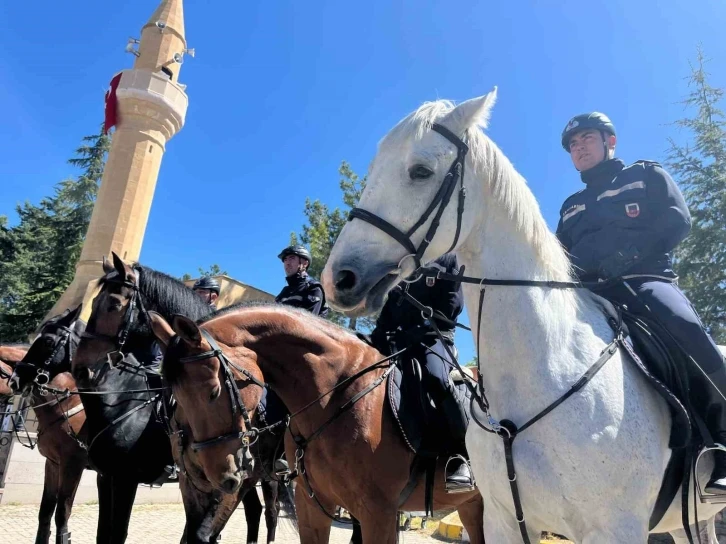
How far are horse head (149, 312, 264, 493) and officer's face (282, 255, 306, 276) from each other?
293 cm

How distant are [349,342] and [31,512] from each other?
8636mm

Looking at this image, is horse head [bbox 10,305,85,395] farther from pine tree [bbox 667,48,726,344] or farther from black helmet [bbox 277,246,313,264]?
pine tree [bbox 667,48,726,344]

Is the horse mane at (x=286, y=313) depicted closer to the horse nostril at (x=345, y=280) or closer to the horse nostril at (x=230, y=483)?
the horse nostril at (x=230, y=483)

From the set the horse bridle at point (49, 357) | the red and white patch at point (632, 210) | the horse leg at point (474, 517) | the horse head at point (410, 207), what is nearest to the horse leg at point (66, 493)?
the horse bridle at point (49, 357)

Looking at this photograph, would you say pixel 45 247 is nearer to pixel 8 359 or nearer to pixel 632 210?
pixel 8 359

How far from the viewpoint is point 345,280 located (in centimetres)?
207

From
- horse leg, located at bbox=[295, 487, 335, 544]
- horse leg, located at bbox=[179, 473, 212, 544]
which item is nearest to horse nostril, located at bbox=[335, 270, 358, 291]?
horse leg, located at bbox=[295, 487, 335, 544]

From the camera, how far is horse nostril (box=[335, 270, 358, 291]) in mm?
2059

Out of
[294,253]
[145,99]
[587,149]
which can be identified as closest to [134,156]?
[145,99]

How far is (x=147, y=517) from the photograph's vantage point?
9.84 m

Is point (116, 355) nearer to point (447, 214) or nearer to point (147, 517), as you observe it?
point (447, 214)

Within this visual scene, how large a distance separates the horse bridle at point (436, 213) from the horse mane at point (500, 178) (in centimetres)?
8

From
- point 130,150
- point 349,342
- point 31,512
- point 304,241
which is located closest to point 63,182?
point 130,150

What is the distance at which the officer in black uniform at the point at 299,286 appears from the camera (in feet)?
19.7
